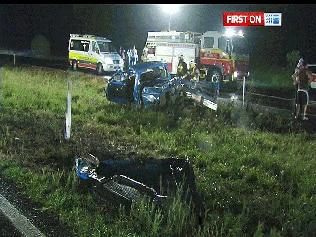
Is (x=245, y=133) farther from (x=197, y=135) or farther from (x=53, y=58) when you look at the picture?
(x=53, y=58)

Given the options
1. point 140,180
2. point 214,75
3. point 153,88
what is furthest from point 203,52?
point 140,180

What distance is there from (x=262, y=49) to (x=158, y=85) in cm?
160

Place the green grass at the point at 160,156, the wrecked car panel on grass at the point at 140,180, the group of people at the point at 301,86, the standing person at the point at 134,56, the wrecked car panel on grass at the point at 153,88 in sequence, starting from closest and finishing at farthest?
the green grass at the point at 160,156 < the wrecked car panel on grass at the point at 140,180 < the group of people at the point at 301,86 < the wrecked car panel on grass at the point at 153,88 < the standing person at the point at 134,56

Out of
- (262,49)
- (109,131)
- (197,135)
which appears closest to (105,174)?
(109,131)

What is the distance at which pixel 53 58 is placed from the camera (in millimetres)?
6246

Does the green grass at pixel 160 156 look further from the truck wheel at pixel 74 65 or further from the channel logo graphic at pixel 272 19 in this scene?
the channel logo graphic at pixel 272 19

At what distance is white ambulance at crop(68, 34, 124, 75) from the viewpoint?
5.59 metres

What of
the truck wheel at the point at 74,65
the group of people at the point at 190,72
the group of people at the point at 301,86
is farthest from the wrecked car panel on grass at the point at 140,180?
the group of people at the point at 301,86

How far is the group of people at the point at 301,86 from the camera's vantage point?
4.84m

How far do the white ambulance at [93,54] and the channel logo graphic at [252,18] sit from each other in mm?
1624

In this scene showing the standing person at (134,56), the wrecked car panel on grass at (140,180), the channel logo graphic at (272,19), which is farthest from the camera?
the standing person at (134,56)

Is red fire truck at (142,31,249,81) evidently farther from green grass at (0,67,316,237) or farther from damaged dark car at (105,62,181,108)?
green grass at (0,67,316,237)

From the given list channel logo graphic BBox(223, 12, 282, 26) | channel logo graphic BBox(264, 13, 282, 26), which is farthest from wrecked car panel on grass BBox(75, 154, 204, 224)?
channel logo graphic BBox(264, 13, 282, 26)

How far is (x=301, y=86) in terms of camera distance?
5.09m
